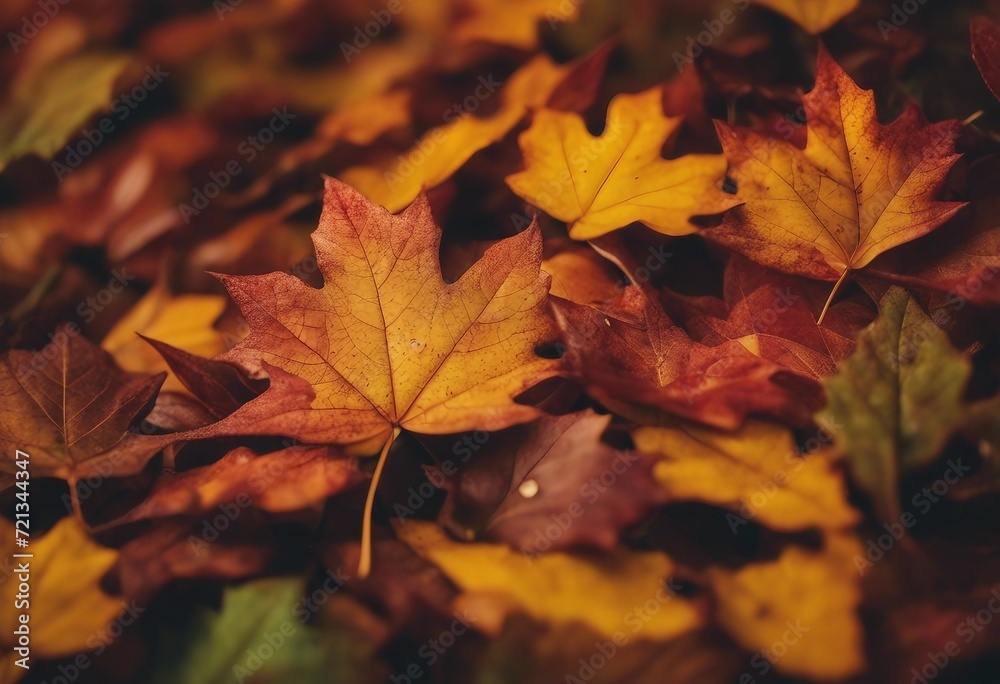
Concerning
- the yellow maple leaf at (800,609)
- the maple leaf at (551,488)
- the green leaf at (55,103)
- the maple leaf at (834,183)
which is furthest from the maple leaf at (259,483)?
the green leaf at (55,103)

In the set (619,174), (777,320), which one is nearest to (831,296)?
(777,320)

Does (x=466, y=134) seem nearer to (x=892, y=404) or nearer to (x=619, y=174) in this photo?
(x=619, y=174)

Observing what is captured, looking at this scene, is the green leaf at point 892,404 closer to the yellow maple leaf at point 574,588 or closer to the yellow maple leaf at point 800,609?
the yellow maple leaf at point 800,609

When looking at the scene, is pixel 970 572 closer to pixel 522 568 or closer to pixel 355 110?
pixel 522 568

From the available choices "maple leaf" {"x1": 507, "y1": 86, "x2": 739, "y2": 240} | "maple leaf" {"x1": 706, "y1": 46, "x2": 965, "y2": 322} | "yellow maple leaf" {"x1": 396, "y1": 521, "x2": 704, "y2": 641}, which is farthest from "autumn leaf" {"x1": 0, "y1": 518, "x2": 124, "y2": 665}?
"maple leaf" {"x1": 706, "y1": 46, "x2": 965, "y2": 322}

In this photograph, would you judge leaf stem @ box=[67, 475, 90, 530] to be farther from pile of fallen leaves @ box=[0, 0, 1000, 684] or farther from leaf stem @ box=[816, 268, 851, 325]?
leaf stem @ box=[816, 268, 851, 325]
